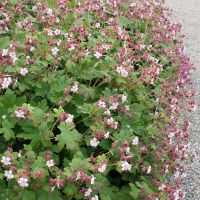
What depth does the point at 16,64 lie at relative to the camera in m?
2.82

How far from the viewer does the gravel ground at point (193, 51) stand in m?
3.71

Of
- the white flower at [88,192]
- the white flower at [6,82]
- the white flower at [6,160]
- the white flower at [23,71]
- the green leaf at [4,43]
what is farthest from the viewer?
the green leaf at [4,43]

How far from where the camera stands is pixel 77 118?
3027 millimetres

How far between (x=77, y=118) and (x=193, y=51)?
3.84m

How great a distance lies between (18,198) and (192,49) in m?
4.73

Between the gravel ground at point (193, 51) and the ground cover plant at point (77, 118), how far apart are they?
1.84ft

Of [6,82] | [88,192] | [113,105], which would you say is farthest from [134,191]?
[6,82]

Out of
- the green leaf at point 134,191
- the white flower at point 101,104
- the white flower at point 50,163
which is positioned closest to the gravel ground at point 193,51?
the green leaf at point 134,191

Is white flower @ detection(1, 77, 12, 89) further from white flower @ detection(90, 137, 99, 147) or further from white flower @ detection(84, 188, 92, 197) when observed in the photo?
white flower @ detection(84, 188, 92, 197)

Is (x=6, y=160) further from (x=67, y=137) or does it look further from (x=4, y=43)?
(x=4, y=43)

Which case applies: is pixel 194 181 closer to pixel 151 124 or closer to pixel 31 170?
pixel 151 124

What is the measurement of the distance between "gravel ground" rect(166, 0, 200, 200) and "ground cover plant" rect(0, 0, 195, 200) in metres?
0.56

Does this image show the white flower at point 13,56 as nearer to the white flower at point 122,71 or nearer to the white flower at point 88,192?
the white flower at point 122,71

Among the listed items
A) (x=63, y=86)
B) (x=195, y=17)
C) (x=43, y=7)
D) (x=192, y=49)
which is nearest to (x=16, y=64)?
(x=63, y=86)
